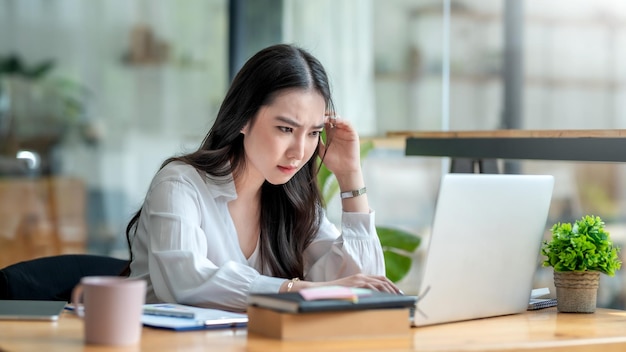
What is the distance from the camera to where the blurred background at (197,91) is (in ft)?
12.6

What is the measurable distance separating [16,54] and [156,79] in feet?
2.11

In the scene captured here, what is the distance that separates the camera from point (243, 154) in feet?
7.69

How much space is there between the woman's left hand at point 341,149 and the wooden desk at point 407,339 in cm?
64

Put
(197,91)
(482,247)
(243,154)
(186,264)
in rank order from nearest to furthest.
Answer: (482,247)
(186,264)
(243,154)
(197,91)

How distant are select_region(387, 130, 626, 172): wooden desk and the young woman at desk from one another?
20.7 inches

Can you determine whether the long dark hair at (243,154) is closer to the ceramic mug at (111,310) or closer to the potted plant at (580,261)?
the potted plant at (580,261)

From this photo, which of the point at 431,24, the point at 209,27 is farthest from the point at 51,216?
the point at 431,24

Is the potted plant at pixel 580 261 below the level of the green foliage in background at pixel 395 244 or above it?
above

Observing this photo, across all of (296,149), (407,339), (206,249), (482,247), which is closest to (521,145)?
(296,149)

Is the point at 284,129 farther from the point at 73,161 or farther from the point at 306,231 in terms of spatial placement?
the point at 73,161

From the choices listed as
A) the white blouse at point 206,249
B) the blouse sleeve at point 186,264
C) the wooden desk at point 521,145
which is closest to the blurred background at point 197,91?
the wooden desk at point 521,145

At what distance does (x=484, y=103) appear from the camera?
156 inches

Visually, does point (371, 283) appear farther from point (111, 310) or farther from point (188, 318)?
point (111, 310)

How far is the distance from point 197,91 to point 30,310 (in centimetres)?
296
